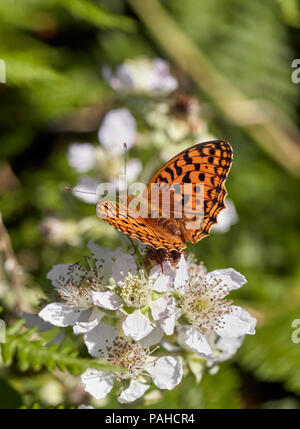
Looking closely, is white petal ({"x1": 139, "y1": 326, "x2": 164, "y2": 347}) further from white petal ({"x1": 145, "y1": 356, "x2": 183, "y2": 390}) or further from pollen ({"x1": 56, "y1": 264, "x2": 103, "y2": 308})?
pollen ({"x1": 56, "y1": 264, "x2": 103, "y2": 308})

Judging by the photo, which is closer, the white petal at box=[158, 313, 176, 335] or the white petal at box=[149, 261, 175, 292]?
the white petal at box=[158, 313, 176, 335]

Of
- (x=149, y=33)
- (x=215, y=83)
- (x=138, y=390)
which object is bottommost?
(x=138, y=390)

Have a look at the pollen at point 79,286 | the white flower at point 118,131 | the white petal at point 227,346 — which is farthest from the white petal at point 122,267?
the white flower at point 118,131

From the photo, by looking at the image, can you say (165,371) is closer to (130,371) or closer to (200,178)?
(130,371)

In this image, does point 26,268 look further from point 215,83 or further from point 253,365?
point 215,83

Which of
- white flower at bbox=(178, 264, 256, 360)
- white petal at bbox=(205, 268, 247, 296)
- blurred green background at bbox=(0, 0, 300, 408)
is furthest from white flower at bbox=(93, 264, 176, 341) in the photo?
blurred green background at bbox=(0, 0, 300, 408)

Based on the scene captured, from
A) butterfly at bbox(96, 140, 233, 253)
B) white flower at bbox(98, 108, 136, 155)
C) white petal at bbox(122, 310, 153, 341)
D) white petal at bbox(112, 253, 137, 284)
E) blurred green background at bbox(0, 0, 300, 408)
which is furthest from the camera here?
white flower at bbox(98, 108, 136, 155)
